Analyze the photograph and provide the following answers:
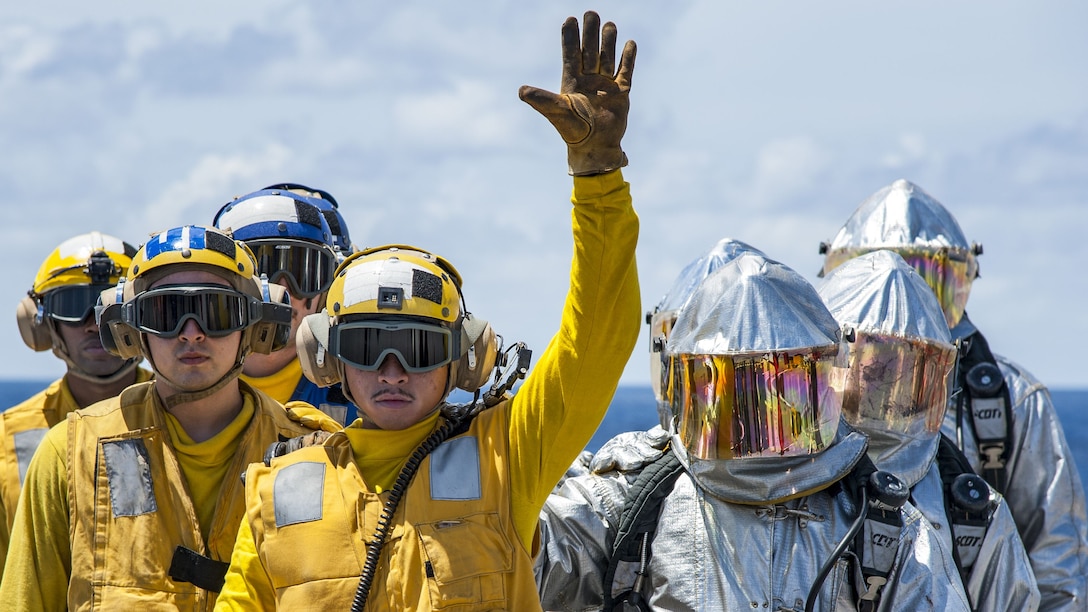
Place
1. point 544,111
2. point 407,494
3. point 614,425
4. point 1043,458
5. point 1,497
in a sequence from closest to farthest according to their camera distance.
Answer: point 544,111 → point 407,494 → point 1,497 → point 1043,458 → point 614,425

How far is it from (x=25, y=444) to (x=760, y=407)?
2.73 m

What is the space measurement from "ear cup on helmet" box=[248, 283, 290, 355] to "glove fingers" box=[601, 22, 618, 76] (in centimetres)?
136

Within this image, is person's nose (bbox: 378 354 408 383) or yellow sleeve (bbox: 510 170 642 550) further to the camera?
person's nose (bbox: 378 354 408 383)

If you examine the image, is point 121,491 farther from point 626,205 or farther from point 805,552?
point 805,552

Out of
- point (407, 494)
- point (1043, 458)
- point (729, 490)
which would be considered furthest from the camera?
point (1043, 458)

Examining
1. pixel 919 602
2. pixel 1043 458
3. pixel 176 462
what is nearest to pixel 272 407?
pixel 176 462

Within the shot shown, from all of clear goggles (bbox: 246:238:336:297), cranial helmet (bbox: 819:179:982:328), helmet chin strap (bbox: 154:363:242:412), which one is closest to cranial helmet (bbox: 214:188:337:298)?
clear goggles (bbox: 246:238:336:297)

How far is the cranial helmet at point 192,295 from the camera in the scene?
4.06 m

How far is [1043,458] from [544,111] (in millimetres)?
3537

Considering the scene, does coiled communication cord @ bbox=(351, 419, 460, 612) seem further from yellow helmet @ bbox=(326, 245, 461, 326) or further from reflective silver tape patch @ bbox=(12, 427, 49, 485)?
reflective silver tape patch @ bbox=(12, 427, 49, 485)

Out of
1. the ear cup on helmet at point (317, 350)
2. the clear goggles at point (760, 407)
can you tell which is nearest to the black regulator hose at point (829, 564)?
the clear goggles at point (760, 407)

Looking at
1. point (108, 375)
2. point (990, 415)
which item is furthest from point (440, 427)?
point (990, 415)

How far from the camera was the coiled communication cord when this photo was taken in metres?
3.44

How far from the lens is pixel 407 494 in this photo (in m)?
3.54
